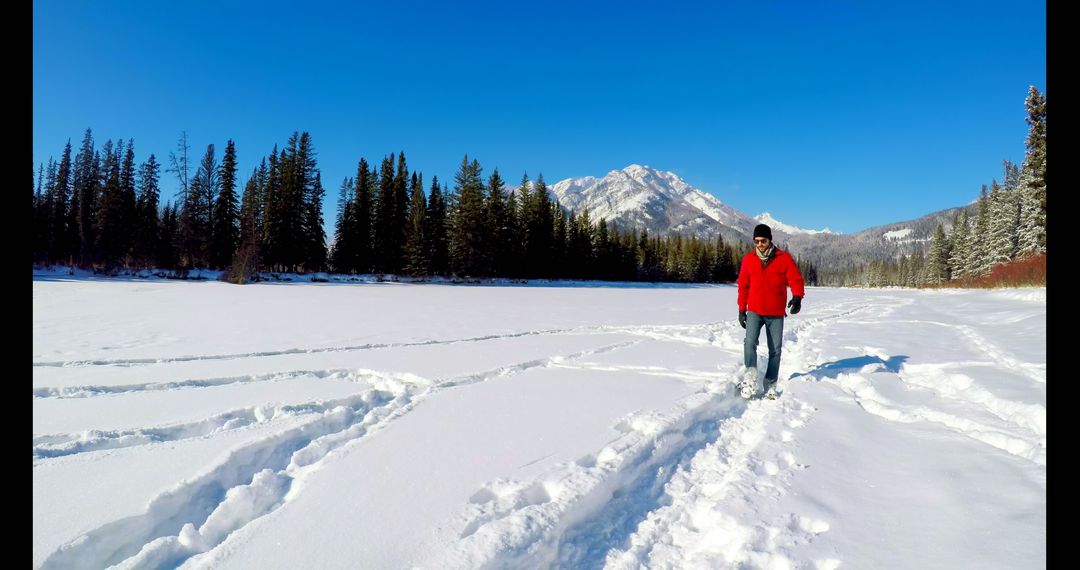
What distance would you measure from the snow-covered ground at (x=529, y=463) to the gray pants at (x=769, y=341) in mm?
396

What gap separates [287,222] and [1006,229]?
7240 centimetres

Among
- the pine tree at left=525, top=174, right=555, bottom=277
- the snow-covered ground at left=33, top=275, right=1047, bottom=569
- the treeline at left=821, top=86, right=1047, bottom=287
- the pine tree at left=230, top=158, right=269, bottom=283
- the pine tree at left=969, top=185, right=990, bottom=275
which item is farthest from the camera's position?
the pine tree at left=969, top=185, right=990, bottom=275

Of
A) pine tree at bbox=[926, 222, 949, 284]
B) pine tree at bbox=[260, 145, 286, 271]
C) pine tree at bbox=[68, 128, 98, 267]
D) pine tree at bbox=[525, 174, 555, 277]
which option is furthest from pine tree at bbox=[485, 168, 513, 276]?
pine tree at bbox=[926, 222, 949, 284]

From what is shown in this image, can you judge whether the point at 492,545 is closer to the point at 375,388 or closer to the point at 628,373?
the point at 375,388

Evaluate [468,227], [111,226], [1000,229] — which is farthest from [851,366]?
[1000,229]

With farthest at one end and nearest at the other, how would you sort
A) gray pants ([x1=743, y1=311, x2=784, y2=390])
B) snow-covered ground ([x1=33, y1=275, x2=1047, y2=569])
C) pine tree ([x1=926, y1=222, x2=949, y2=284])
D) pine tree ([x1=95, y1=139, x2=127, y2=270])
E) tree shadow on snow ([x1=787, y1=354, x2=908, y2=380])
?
pine tree ([x1=926, y1=222, x2=949, y2=284]) → pine tree ([x1=95, y1=139, x2=127, y2=270]) → tree shadow on snow ([x1=787, y1=354, x2=908, y2=380]) → gray pants ([x1=743, y1=311, x2=784, y2=390]) → snow-covered ground ([x1=33, y1=275, x2=1047, y2=569])

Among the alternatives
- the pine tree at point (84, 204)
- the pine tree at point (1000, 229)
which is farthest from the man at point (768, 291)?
the pine tree at point (1000, 229)

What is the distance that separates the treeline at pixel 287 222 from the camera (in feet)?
130

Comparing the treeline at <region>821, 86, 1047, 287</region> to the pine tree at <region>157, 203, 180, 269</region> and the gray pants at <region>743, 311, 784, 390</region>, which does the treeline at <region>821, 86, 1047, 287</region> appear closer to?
the gray pants at <region>743, 311, 784, 390</region>

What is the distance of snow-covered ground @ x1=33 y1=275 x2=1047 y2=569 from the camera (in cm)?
216

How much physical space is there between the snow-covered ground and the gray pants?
396 mm

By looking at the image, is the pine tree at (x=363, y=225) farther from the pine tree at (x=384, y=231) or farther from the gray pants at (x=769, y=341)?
the gray pants at (x=769, y=341)
